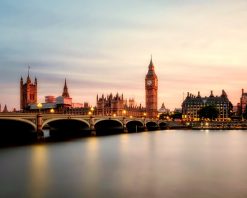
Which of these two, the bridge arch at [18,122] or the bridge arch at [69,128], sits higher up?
the bridge arch at [18,122]

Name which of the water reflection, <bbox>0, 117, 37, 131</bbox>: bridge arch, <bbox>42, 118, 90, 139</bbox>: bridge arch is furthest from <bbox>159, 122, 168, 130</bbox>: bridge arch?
the water reflection

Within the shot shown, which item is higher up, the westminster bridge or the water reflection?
the westminster bridge

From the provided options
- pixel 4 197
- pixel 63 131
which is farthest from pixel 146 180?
pixel 63 131

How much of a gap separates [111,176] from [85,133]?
2392 inches

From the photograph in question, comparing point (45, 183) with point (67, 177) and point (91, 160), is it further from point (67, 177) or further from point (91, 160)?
point (91, 160)

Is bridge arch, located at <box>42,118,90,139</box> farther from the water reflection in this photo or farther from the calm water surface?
the calm water surface

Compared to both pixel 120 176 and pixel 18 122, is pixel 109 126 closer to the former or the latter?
pixel 18 122

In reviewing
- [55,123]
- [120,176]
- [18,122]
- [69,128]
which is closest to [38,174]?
[120,176]

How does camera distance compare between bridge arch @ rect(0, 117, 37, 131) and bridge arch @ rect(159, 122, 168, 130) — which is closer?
bridge arch @ rect(0, 117, 37, 131)

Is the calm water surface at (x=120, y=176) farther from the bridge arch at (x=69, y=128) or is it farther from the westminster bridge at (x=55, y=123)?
the bridge arch at (x=69, y=128)

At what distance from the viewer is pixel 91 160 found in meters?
41.2

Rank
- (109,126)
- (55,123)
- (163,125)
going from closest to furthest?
(55,123) < (109,126) < (163,125)

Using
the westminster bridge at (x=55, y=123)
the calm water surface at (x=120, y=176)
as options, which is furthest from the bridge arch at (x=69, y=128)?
the calm water surface at (x=120, y=176)

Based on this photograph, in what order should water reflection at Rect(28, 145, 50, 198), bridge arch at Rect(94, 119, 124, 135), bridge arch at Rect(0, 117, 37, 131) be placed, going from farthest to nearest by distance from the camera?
bridge arch at Rect(94, 119, 124, 135)
bridge arch at Rect(0, 117, 37, 131)
water reflection at Rect(28, 145, 50, 198)
